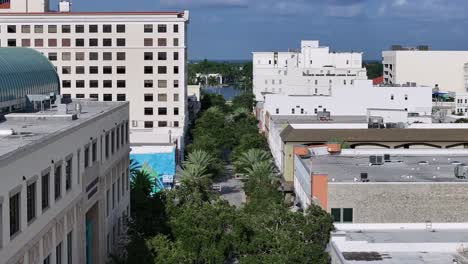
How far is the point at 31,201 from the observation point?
29031 millimetres

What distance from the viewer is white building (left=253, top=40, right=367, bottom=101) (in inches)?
6294

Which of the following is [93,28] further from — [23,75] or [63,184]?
[63,184]

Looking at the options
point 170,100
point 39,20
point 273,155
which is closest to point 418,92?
point 273,155

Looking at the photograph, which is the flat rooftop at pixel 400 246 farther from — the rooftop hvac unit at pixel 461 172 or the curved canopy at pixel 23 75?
the curved canopy at pixel 23 75

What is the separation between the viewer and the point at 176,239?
1829 inches

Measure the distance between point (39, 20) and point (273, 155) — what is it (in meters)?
33.1

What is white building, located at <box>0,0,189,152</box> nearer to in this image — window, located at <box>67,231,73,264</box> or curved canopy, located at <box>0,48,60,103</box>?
curved canopy, located at <box>0,48,60,103</box>

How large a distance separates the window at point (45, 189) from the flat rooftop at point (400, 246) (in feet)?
42.3

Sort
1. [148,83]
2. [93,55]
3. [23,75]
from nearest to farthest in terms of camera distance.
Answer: [23,75], [93,55], [148,83]

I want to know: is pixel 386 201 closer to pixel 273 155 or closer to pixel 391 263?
pixel 391 263

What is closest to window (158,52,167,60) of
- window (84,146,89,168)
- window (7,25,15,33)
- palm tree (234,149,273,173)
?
window (7,25,15,33)

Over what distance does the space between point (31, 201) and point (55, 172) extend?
11.3 feet

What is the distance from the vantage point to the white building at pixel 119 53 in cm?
10456

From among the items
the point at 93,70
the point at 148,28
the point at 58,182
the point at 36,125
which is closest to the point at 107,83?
the point at 93,70
